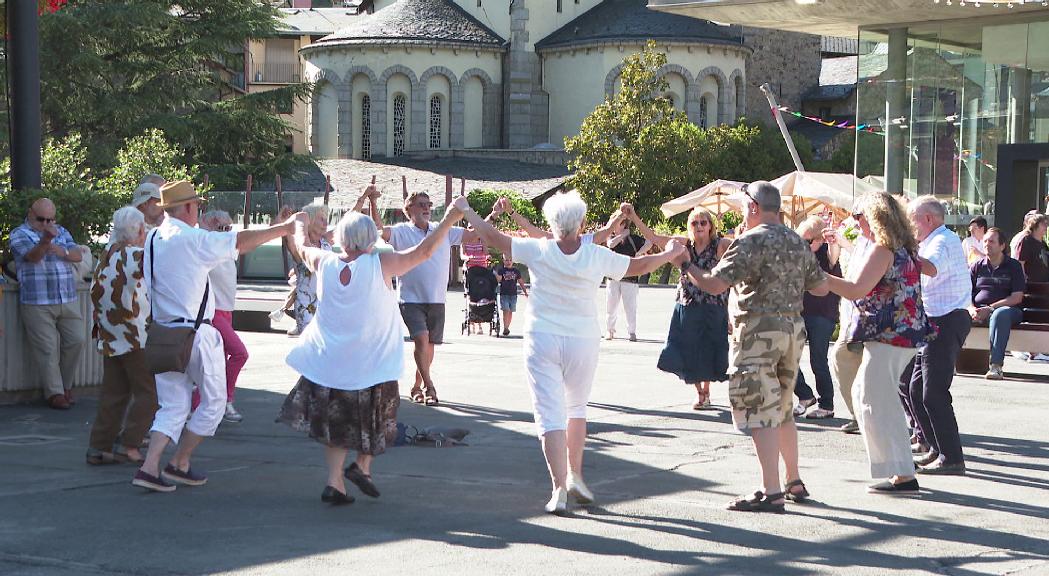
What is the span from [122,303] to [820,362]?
565cm

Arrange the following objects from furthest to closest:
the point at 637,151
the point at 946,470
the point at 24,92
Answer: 1. the point at 637,151
2. the point at 24,92
3. the point at 946,470

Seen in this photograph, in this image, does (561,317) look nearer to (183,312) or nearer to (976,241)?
(183,312)

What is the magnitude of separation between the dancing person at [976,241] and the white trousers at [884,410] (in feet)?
26.6

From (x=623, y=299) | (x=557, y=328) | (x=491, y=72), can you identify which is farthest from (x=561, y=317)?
(x=491, y=72)

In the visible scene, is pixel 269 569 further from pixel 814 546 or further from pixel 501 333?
pixel 501 333

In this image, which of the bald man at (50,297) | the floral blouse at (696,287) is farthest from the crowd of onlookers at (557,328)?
the bald man at (50,297)

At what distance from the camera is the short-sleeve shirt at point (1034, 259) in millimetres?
15945

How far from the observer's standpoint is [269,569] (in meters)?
6.24

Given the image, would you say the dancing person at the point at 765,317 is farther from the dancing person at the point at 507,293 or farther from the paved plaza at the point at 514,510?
the dancing person at the point at 507,293

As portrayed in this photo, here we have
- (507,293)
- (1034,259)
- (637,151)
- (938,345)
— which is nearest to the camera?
(938,345)

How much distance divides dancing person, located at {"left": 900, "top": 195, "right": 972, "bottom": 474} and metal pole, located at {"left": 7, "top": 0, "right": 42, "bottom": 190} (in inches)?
307

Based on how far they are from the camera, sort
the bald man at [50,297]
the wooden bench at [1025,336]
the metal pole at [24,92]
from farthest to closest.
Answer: the wooden bench at [1025,336]
the metal pole at [24,92]
the bald man at [50,297]

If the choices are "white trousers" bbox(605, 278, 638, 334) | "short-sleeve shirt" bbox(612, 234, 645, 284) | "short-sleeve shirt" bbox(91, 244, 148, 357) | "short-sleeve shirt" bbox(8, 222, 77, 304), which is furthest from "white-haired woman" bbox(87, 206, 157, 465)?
"short-sleeve shirt" bbox(612, 234, 645, 284)

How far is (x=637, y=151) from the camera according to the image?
4962 cm
